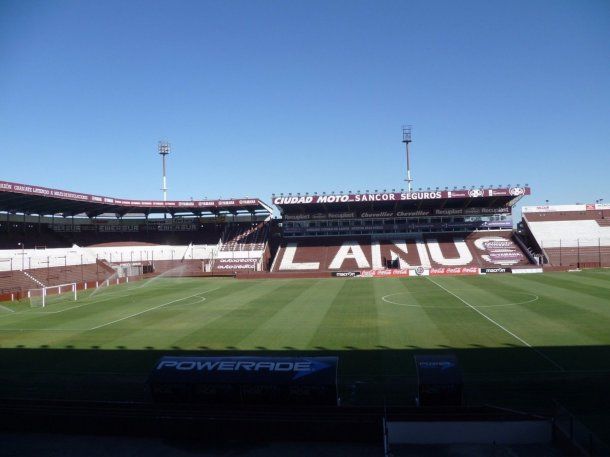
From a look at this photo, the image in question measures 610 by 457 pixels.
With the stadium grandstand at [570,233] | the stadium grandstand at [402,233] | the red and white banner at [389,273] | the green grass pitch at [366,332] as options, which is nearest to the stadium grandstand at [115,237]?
the stadium grandstand at [402,233]

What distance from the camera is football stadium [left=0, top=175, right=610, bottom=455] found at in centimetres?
1114

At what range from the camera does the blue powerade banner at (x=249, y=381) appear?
1109cm

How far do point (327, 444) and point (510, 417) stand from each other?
13.1 feet

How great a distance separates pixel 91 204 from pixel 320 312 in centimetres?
4127

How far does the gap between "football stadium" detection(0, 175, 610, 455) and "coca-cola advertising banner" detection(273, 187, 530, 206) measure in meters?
0.18

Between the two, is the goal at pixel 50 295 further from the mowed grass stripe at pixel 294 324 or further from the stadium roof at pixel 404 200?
the stadium roof at pixel 404 200

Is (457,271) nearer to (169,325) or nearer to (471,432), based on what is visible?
(169,325)

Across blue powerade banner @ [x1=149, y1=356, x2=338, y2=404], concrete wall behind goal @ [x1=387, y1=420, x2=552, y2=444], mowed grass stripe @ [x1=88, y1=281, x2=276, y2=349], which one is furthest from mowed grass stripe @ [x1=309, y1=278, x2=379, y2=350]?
concrete wall behind goal @ [x1=387, y1=420, x2=552, y2=444]

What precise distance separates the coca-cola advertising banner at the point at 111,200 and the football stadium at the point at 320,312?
212mm

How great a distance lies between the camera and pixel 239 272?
5378 cm

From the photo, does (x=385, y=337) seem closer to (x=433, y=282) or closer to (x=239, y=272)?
(x=433, y=282)

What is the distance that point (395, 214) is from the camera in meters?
62.4

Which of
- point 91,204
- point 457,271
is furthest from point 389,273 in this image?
point 91,204

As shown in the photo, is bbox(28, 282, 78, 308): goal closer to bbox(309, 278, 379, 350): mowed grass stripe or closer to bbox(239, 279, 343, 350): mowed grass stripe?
bbox(239, 279, 343, 350): mowed grass stripe
